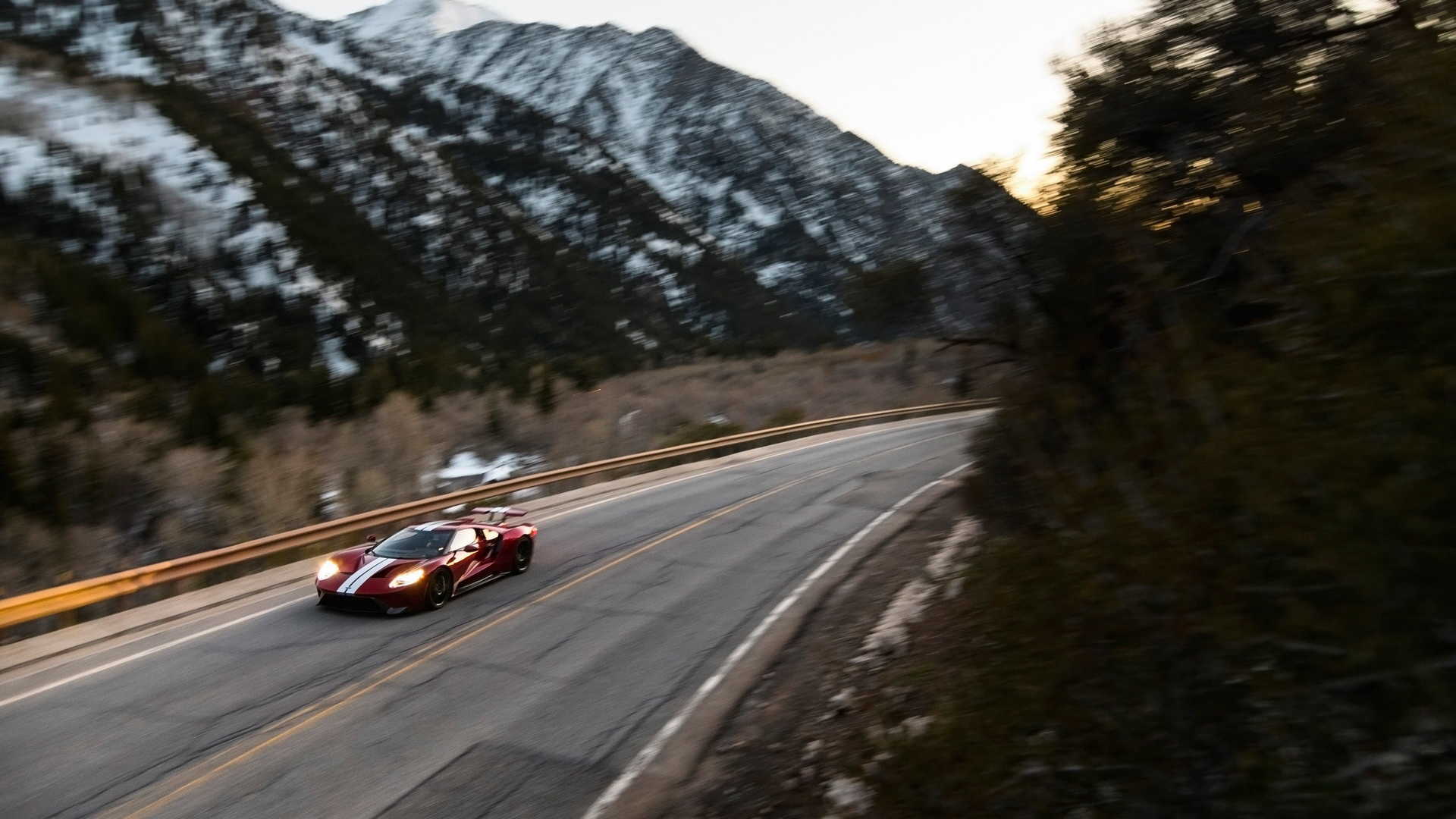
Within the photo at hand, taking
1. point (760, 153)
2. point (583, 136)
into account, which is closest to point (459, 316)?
point (583, 136)

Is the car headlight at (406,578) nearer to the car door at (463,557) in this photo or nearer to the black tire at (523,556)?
the car door at (463,557)

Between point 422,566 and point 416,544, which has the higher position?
point 416,544

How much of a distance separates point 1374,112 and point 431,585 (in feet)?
32.5

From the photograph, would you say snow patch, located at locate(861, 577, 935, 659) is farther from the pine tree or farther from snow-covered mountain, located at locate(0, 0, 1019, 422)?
the pine tree

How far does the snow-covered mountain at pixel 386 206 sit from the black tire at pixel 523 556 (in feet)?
24.2

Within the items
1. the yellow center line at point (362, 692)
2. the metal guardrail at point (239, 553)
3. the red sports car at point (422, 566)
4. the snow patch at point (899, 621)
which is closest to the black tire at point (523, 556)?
the red sports car at point (422, 566)

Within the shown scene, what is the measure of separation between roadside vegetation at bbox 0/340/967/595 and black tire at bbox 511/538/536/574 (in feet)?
16.7

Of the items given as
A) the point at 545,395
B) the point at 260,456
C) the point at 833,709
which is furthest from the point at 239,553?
the point at 545,395

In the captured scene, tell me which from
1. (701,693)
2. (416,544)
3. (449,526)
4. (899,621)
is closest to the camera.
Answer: (701,693)

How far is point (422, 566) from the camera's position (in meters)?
10.8

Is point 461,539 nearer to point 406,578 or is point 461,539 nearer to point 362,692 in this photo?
point 406,578

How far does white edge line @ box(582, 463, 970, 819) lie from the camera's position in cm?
664

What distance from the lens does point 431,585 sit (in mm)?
10852

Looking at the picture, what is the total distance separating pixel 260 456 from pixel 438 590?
9.21 metres
